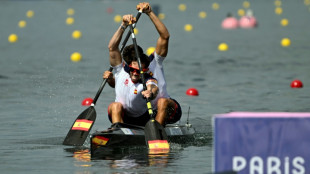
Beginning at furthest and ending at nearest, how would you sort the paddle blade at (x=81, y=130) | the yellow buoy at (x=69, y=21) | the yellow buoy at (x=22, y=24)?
the yellow buoy at (x=69, y=21) < the yellow buoy at (x=22, y=24) < the paddle blade at (x=81, y=130)

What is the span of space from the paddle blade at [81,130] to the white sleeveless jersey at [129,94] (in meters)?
0.68

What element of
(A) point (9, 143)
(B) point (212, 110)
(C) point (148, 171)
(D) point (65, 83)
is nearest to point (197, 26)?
(D) point (65, 83)

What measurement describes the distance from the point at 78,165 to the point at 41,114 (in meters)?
4.27

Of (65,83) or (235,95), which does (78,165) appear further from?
(65,83)

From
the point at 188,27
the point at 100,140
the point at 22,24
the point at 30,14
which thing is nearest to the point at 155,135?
the point at 100,140

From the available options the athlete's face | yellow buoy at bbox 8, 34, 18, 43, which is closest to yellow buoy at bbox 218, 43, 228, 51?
yellow buoy at bbox 8, 34, 18, 43

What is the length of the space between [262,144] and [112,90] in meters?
9.45

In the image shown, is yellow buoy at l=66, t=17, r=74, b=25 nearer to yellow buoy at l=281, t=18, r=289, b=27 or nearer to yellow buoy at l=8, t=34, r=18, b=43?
yellow buoy at l=8, t=34, r=18, b=43

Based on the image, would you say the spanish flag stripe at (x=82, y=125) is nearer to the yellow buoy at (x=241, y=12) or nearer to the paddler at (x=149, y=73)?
the paddler at (x=149, y=73)

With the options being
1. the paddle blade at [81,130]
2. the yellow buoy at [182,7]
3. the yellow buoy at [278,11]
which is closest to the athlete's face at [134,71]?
the paddle blade at [81,130]

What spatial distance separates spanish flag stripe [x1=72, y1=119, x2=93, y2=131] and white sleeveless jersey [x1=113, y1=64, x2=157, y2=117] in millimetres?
684

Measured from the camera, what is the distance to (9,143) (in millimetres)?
10047

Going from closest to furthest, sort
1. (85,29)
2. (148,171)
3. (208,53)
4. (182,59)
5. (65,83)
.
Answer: (148,171)
(65,83)
(182,59)
(208,53)
(85,29)

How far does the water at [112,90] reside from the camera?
8.91m
